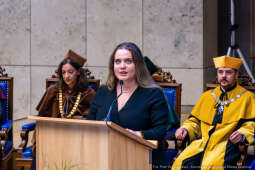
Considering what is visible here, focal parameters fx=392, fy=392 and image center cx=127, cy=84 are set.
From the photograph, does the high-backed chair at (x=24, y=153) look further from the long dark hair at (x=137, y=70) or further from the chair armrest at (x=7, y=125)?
the long dark hair at (x=137, y=70)

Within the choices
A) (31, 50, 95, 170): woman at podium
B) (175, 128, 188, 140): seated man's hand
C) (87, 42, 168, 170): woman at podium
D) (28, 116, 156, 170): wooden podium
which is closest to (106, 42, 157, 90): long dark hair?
(87, 42, 168, 170): woman at podium

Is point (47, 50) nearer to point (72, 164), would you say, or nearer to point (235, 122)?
point (235, 122)

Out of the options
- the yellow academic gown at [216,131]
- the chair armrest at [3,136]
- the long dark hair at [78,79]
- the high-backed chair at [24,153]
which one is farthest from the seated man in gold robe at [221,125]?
the chair armrest at [3,136]

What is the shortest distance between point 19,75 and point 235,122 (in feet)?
15.1

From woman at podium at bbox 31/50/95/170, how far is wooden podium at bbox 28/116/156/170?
6.95ft

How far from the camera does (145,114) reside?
2.82 metres

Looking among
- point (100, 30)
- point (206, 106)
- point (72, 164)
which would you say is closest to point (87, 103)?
point (206, 106)

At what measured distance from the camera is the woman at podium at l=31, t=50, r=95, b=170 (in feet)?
14.0

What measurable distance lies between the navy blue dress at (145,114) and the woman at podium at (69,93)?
54.9 inches

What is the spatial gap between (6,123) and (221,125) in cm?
232

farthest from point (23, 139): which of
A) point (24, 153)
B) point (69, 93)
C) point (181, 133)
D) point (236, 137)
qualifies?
point (236, 137)

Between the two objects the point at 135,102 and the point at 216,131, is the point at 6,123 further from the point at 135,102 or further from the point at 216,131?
the point at 216,131

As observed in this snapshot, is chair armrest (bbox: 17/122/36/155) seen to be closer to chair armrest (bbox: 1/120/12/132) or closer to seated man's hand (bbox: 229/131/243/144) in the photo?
chair armrest (bbox: 1/120/12/132)

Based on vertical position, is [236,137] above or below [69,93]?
below
